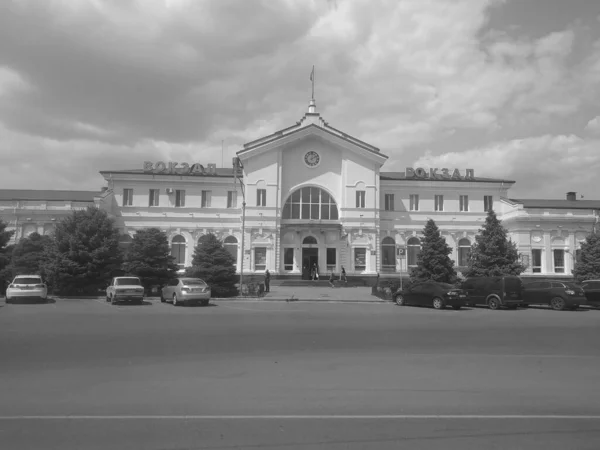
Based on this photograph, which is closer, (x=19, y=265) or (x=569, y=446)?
(x=569, y=446)

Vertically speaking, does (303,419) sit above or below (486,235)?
below

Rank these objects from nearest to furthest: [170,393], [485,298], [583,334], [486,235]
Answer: [170,393] < [583,334] < [485,298] < [486,235]

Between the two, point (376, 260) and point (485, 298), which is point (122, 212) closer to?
point (376, 260)

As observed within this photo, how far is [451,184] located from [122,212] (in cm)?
3381

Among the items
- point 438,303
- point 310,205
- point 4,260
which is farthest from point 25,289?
point 310,205

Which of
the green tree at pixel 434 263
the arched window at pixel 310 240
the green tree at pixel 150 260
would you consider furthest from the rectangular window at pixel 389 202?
the green tree at pixel 150 260

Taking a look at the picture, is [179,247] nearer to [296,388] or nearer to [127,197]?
[127,197]

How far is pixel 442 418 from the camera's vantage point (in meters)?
6.22

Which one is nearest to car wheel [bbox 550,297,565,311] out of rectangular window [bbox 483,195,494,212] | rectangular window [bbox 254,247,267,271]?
rectangular window [bbox 483,195,494,212]

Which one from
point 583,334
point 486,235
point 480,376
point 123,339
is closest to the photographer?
point 480,376

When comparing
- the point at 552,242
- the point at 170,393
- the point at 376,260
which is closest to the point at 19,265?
the point at 376,260

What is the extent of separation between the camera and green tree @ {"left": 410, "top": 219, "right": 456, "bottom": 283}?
3325cm

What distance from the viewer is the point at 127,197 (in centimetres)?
4775

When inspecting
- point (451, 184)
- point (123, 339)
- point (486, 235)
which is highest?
point (451, 184)
